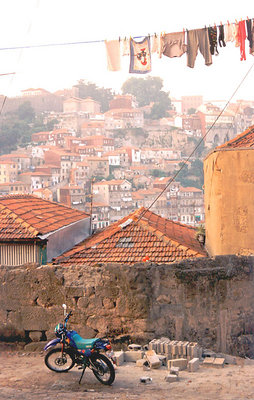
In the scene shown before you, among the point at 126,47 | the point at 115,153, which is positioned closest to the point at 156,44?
the point at 126,47

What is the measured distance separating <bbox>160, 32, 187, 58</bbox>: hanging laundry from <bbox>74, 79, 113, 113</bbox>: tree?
117 m

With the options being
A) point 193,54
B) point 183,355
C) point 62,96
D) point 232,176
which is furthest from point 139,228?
point 62,96

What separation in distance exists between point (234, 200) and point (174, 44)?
3.48m

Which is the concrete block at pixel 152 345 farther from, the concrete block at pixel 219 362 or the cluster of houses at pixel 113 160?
the cluster of houses at pixel 113 160

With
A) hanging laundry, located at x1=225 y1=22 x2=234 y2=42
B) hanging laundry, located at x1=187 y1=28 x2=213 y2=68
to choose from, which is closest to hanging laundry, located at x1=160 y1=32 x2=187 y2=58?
hanging laundry, located at x1=187 y1=28 x2=213 y2=68

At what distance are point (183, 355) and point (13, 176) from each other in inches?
3534

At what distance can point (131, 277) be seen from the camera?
8055 mm

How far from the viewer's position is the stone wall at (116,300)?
26.6 feet

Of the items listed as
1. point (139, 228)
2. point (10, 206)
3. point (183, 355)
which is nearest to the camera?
point (183, 355)

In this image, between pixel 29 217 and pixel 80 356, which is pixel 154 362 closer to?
pixel 80 356

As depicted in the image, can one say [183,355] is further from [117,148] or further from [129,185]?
[117,148]

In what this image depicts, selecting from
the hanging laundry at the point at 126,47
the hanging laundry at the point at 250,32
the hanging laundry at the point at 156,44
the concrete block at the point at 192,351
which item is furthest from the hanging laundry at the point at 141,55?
the concrete block at the point at 192,351

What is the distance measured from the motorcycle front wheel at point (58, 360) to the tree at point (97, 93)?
12271 cm

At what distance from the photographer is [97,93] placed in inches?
5089
